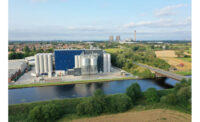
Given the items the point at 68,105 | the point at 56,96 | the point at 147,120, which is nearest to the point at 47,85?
the point at 56,96

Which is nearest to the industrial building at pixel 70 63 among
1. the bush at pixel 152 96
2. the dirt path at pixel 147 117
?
the bush at pixel 152 96

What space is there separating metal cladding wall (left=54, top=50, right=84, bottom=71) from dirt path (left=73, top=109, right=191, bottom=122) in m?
4.99

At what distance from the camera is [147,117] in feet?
11.2

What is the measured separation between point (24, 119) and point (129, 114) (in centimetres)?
283

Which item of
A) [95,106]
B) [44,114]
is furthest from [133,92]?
[44,114]

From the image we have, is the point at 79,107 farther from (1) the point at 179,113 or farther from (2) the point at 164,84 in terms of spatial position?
(2) the point at 164,84

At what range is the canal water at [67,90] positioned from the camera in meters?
5.02

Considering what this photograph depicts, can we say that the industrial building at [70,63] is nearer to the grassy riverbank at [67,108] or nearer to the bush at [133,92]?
the grassy riverbank at [67,108]

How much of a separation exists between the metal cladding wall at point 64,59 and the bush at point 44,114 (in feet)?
15.1

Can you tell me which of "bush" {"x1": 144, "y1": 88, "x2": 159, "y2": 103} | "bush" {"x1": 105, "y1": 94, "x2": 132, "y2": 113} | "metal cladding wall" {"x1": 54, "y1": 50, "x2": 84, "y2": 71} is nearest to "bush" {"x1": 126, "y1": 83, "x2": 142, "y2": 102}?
"bush" {"x1": 144, "y1": 88, "x2": 159, "y2": 103}

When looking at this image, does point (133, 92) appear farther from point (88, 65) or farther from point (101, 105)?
point (88, 65)

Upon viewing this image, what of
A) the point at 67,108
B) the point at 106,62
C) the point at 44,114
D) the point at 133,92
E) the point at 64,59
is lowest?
the point at 67,108

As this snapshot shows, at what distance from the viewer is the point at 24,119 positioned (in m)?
3.49

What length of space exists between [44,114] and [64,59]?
490 cm
